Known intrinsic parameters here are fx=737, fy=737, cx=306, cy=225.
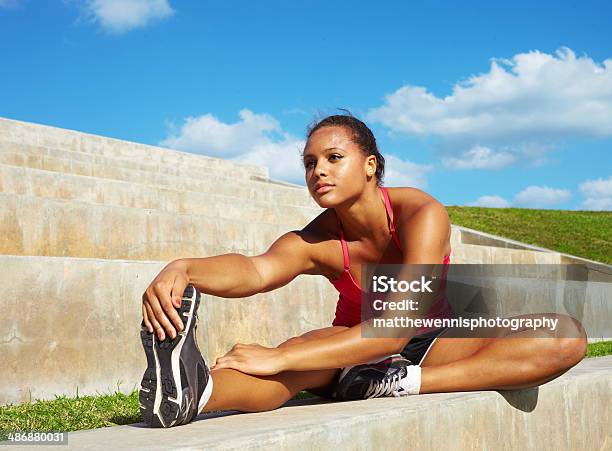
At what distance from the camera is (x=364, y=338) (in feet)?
8.50

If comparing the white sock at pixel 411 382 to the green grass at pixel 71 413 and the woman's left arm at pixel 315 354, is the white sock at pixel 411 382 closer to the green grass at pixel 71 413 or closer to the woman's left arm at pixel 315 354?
the woman's left arm at pixel 315 354

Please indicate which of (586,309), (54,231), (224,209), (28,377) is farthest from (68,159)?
(586,309)

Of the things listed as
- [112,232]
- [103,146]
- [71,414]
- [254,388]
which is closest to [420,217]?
[254,388]

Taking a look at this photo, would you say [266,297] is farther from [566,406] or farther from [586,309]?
[586,309]

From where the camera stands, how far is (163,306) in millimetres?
2213

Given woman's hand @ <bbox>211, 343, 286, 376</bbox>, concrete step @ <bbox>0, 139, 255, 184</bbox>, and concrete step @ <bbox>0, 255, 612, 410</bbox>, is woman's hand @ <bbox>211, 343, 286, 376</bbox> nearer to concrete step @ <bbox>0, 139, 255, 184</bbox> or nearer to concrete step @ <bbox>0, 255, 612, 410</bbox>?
concrete step @ <bbox>0, 255, 612, 410</bbox>

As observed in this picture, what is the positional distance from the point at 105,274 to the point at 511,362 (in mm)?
2260

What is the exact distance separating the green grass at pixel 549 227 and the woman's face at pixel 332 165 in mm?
11849

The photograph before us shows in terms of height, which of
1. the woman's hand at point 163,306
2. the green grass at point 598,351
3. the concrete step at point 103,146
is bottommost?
the green grass at point 598,351

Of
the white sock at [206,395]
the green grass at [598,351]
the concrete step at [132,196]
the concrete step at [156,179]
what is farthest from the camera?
the concrete step at [156,179]

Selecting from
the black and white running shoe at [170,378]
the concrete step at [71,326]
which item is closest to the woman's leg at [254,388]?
the black and white running shoe at [170,378]

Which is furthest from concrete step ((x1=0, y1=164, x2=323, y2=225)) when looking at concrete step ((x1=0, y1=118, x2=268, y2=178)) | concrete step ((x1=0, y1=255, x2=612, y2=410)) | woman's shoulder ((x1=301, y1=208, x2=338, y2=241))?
woman's shoulder ((x1=301, y1=208, x2=338, y2=241))

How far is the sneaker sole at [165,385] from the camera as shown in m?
2.18

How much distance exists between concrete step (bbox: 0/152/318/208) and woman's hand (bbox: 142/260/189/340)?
6.09 meters
